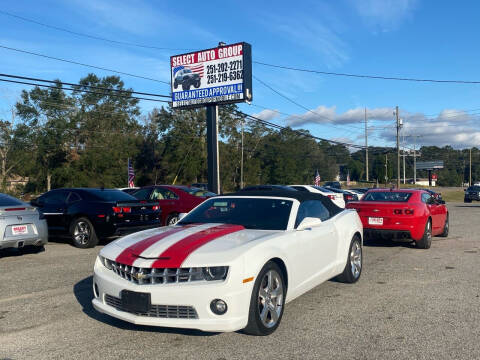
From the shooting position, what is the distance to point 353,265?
22.8 ft

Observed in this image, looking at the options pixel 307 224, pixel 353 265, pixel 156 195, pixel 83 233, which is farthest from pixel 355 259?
pixel 156 195

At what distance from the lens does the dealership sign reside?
77.7 ft

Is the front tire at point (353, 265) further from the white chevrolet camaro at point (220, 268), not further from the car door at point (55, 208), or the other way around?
the car door at point (55, 208)

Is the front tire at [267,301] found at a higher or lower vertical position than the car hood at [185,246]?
lower

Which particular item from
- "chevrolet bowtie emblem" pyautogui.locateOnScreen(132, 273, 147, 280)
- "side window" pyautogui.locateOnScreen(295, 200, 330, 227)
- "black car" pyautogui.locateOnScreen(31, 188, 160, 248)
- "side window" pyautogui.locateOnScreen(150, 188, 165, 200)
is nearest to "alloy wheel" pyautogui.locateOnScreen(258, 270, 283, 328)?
"side window" pyautogui.locateOnScreen(295, 200, 330, 227)

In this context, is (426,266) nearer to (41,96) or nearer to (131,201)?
(131,201)

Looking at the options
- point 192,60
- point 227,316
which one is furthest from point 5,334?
point 192,60

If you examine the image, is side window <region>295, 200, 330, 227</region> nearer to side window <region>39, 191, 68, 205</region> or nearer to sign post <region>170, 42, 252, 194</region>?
side window <region>39, 191, 68, 205</region>

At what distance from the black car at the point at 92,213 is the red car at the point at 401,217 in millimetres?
5199

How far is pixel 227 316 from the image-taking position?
4121 mm

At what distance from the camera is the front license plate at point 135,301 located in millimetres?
4199

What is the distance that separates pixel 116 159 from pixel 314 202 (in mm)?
53804

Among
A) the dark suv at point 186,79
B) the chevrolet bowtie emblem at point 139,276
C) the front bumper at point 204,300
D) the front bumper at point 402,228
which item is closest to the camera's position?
the front bumper at point 204,300

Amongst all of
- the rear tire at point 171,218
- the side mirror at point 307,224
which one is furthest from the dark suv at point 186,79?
the side mirror at point 307,224
